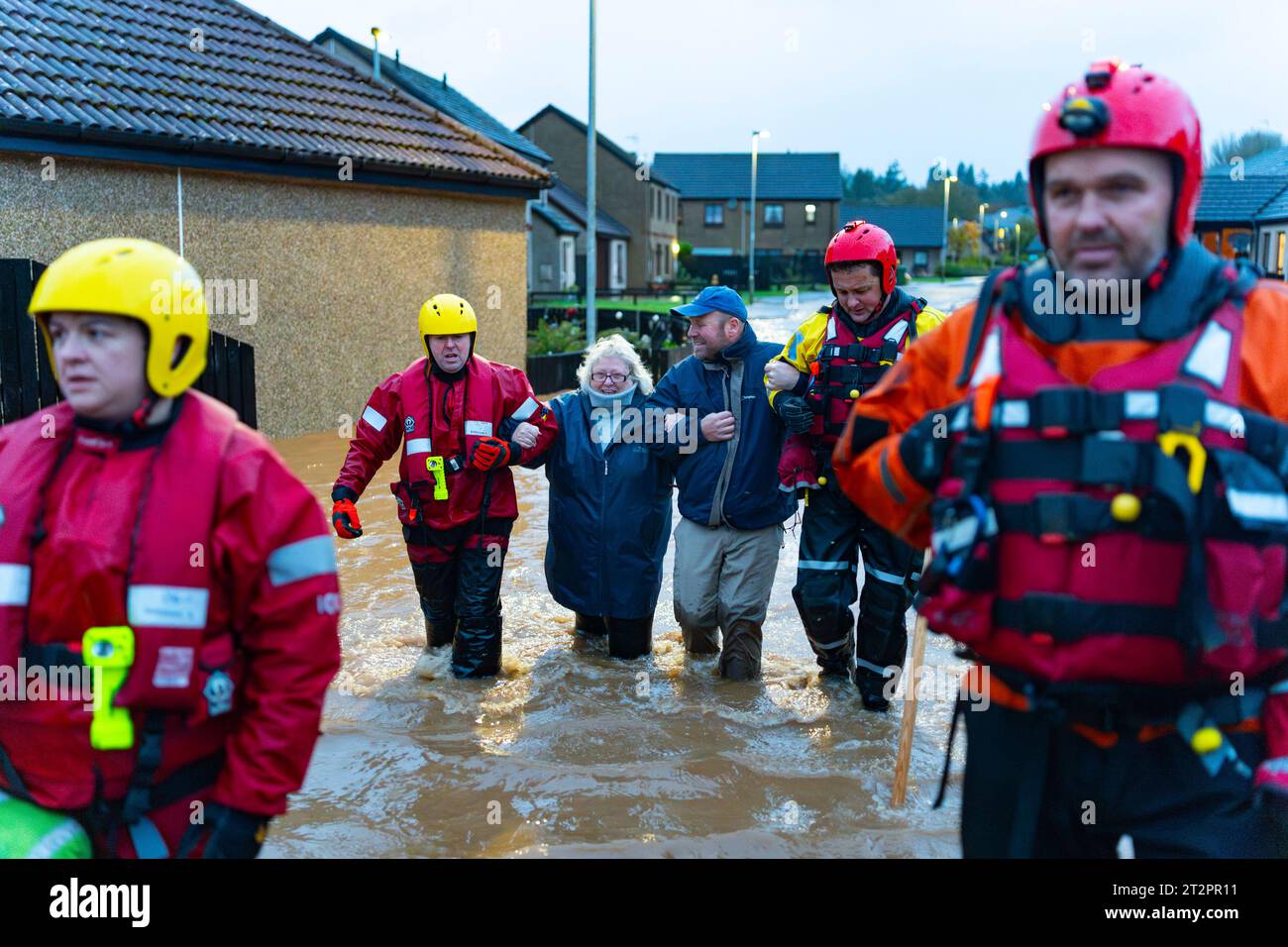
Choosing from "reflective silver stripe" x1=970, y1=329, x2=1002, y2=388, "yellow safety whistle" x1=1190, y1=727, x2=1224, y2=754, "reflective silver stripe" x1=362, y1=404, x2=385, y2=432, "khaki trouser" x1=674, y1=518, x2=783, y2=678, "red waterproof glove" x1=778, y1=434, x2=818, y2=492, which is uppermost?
"reflective silver stripe" x1=970, y1=329, x2=1002, y2=388

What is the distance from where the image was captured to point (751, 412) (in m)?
6.80

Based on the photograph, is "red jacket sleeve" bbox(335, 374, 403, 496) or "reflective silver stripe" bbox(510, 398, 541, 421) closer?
"red jacket sleeve" bbox(335, 374, 403, 496)

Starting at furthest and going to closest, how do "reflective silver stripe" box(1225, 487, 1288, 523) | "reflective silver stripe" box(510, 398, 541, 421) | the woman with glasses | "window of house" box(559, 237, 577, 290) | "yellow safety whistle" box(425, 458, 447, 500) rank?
1. "window of house" box(559, 237, 577, 290)
2. the woman with glasses
3. "reflective silver stripe" box(510, 398, 541, 421)
4. "yellow safety whistle" box(425, 458, 447, 500)
5. "reflective silver stripe" box(1225, 487, 1288, 523)

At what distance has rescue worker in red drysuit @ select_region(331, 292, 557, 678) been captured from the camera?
6684 mm

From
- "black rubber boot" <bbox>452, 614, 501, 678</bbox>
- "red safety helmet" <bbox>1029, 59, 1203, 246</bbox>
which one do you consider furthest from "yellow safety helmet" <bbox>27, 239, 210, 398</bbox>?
"black rubber boot" <bbox>452, 614, 501, 678</bbox>

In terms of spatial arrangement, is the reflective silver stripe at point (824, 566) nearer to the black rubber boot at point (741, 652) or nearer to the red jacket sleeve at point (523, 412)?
the black rubber boot at point (741, 652)

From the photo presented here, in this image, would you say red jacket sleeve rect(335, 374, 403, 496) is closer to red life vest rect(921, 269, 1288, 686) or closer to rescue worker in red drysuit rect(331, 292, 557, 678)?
rescue worker in red drysuit rect(331, 292, 557, 678)

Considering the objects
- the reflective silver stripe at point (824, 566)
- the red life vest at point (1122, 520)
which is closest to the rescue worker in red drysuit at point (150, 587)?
the red life vest at point (1122, 520)

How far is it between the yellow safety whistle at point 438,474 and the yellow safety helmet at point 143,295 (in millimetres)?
3760

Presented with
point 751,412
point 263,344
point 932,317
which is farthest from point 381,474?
point 932,317

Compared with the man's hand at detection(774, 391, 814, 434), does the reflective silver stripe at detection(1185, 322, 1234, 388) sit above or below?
above

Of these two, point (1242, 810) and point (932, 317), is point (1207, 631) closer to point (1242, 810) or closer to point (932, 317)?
point (1242, 810)
